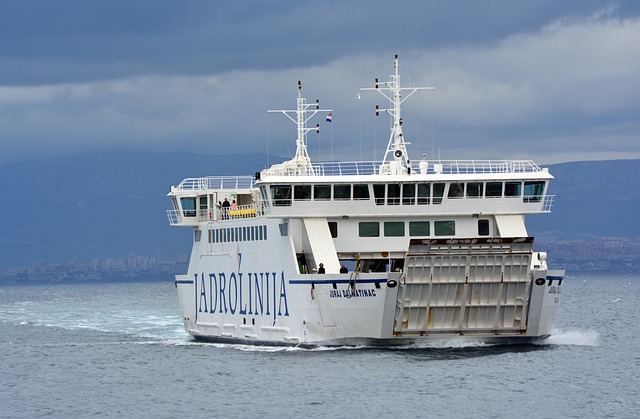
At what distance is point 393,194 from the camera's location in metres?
49.6

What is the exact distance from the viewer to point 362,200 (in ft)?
163

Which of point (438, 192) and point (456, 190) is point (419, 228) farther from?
point (456, 190)

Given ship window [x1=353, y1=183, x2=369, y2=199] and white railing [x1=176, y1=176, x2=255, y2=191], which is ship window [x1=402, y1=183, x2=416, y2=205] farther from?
white railing [x1=176, y1=176, x2=255, y2=191]

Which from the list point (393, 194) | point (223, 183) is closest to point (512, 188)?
point (393, 194)

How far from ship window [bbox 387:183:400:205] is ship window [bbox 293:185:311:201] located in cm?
267

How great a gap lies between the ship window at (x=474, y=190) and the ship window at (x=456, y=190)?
9.8 inches

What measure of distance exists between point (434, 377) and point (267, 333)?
10496 mm

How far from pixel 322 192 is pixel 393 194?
237 cm

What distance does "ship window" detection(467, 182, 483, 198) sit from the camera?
4994cm

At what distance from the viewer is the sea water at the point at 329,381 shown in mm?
39875

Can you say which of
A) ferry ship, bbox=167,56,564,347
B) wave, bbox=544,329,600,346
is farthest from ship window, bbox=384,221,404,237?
wave, bbox=544,329,600,346

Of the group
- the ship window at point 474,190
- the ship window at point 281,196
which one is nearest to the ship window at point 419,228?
the ship window at point 474,190

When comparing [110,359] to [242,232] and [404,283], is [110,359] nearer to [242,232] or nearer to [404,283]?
[242,232]

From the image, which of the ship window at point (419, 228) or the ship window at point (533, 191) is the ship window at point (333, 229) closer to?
the ship window at point (419, 228)
